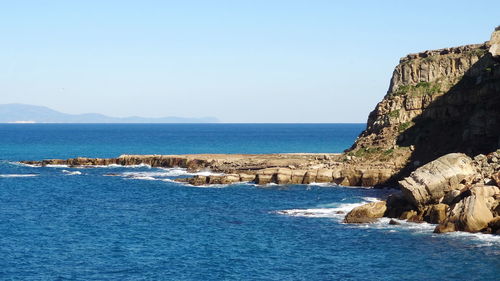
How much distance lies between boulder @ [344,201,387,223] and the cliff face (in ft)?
79.4

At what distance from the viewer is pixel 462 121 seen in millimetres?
103375

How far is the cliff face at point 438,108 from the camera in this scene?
95.2m

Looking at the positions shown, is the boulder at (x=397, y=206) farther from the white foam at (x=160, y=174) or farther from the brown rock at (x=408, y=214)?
the white foam at (x=160, y=174)

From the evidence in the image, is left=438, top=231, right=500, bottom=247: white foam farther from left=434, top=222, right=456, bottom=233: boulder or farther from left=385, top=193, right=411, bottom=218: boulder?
left=385, top=193, right=411, bottom=218: boulder

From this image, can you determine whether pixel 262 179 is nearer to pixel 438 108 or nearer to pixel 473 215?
pixel 438 108

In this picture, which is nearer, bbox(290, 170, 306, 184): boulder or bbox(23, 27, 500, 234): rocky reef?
bbox(23, 27, 500, 234): rocky reef

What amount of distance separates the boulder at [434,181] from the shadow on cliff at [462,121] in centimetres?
1712

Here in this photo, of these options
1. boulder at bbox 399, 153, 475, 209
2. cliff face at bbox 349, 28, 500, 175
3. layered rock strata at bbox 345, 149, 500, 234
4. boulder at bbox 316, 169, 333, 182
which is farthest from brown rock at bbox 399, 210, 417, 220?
boulder at bbox 316, 169, 333, 182

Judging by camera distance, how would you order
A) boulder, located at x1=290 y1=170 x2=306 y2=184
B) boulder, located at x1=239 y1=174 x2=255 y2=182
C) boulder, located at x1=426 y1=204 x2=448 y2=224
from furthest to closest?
1. boulder, located at x1=239 y1=174 x2=255 y2=182
2. boulder, located at x1=290 y1=170 x2=306 y2=184
3. boulder, located at x1=426 y1=204 x2=448 y2=224

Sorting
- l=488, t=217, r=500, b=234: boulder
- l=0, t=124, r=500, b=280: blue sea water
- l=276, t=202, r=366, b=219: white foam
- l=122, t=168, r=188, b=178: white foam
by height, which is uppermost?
l=488, t=217, r=500, b=234: boulder

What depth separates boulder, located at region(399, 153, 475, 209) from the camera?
233 feet

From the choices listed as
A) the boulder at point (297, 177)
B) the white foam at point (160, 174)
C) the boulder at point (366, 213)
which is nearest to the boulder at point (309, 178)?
the boulder at point (297, 177)

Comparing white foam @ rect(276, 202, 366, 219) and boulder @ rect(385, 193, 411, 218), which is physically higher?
boulder @ rect(385, 193, 411, 218)

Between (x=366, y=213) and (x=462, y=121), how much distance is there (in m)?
37.4
